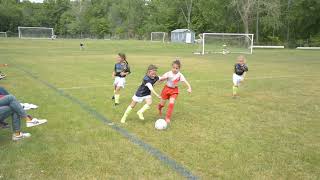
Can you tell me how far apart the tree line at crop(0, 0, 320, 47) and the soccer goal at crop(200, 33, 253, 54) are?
19.8m

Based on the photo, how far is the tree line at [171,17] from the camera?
69.3 metres

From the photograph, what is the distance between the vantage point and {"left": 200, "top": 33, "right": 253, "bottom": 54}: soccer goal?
4566 centimetres

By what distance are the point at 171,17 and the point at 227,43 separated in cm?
5134

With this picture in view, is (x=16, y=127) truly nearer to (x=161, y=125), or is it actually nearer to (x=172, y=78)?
(x=161, y=125)

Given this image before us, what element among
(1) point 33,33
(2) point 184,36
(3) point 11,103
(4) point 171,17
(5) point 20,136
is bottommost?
(5) point 20,136

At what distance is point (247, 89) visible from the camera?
1506cm

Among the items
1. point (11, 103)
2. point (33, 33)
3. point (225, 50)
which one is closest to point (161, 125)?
point (11, 103)

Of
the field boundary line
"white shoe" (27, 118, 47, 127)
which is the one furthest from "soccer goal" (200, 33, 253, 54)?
"white shoe" (27, 118, 47, 127)

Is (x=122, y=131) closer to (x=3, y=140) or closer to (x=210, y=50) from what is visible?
(x=3, y=140)

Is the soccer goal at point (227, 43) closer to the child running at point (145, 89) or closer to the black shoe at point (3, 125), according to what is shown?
the child running at point (145, 89)

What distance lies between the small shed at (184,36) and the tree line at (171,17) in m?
8.93

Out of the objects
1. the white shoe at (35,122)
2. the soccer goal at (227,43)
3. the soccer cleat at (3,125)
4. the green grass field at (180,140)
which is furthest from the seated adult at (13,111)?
the soccer goal at (227,43)

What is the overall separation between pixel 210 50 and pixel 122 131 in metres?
38.5

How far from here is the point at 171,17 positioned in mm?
95750
